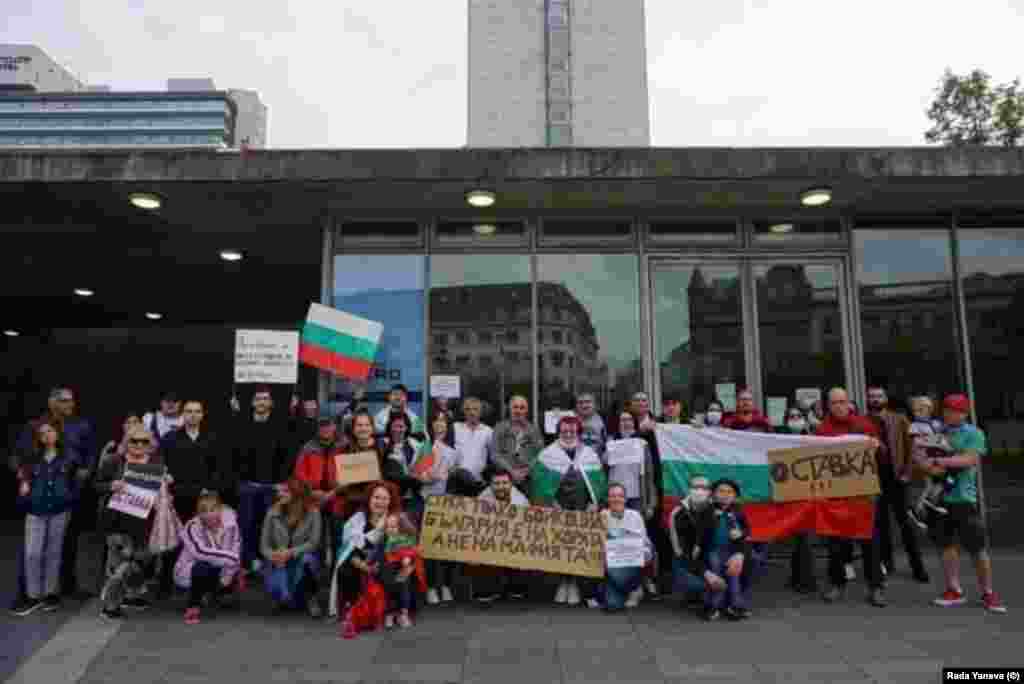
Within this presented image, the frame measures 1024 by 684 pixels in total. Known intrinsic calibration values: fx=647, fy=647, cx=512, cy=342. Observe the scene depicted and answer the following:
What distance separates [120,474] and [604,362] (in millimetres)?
5460

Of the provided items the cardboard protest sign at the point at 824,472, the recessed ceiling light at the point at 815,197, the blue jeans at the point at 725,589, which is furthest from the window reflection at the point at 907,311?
the blue jeans at the point at 725,589

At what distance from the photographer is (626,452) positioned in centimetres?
627

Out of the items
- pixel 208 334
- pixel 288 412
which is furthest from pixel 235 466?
pixel 208 334

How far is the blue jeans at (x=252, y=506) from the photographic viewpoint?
20.3ft

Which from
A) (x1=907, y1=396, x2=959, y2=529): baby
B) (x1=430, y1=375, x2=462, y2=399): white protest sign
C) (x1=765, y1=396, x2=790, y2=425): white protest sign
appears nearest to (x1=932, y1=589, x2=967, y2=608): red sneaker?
(x1=907, y1=396, x2=959, y2=529): baby

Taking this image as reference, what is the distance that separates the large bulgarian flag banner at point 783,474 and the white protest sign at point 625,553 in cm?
68

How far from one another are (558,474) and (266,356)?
11.3 ft

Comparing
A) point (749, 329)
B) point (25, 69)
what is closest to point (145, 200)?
point (749, 329)

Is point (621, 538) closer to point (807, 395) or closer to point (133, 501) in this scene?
point (807, 395)

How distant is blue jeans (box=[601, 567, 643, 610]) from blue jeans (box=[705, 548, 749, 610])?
2.07 ft

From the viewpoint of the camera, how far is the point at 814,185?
24.8 feet

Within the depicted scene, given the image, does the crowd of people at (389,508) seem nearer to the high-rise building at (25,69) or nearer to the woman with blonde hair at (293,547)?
the woman with blonde hair at (293,547)

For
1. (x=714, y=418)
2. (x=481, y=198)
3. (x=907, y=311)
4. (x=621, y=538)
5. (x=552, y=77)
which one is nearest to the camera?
(x=621, y=538)

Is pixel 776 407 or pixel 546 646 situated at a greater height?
pixel 776 407
